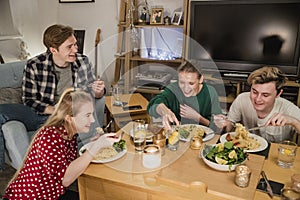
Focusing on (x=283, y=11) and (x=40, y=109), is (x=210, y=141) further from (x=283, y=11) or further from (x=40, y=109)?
(x=283, y=11)

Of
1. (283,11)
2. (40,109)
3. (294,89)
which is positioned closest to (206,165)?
(40,109)

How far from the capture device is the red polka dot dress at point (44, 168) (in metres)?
1.18

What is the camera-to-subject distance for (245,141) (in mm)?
1333

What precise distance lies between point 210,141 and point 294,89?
5.61ft

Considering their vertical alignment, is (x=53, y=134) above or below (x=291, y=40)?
below

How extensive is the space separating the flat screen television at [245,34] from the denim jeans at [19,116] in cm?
171

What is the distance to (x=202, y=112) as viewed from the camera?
1.83 metres

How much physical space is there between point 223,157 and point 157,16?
2351 millimetres

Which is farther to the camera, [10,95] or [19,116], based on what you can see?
[10,95]

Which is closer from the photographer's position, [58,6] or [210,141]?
[210,141]

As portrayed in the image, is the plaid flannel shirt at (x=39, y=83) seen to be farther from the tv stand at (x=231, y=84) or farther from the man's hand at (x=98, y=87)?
the tv stand at (x=231, y=84)

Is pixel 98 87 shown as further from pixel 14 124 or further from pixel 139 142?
pixel 139 142

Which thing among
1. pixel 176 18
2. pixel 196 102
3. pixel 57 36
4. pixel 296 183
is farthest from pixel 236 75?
pixel 296 183

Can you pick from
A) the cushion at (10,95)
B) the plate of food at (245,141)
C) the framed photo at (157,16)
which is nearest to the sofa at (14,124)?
the cushion at (10,95)
